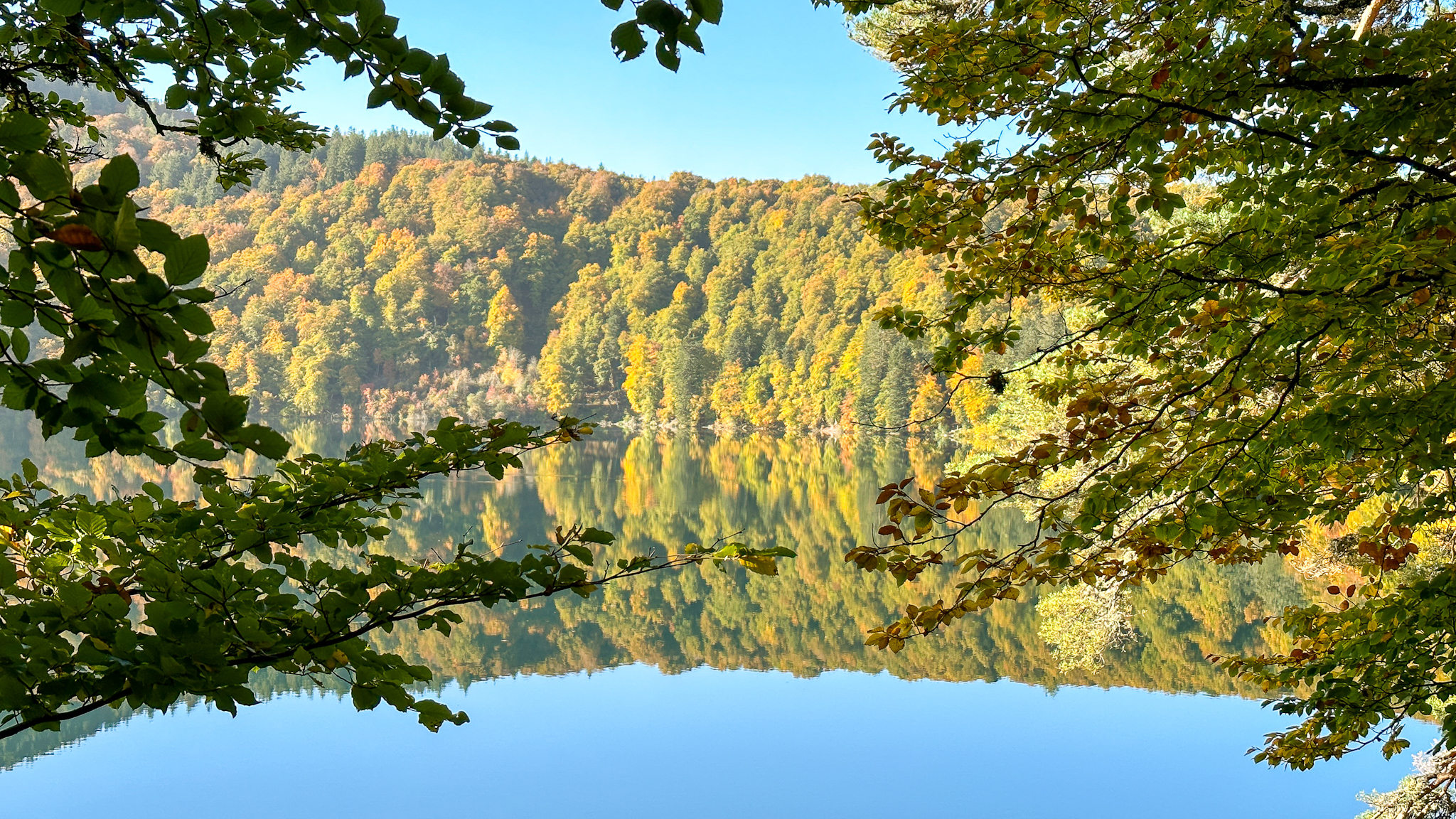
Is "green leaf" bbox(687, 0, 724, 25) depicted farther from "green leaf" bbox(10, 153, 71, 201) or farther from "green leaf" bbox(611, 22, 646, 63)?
"green leaf" bbox(10, 153, 71, 201)

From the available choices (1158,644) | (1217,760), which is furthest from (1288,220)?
(1158,644)

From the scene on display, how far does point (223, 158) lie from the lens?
11.5 ft

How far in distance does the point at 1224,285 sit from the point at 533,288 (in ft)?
Answer: 250

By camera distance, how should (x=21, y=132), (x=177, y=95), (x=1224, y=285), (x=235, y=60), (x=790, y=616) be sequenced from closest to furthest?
(x=21, y=132), (x=235, y=60), (x=177, y=95), (x=1224, y=285), (x=790, y=616)

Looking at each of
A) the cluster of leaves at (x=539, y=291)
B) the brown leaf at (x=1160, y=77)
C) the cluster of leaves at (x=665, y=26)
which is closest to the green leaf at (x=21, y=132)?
the cluster of leaves at (x=665, y=26)

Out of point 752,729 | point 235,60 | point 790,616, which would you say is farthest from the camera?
point 790,616

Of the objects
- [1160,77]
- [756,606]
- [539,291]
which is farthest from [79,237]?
[539,291]

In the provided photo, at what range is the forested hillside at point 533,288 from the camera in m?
58.8

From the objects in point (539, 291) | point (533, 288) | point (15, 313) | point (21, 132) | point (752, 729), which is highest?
point (533, 288)

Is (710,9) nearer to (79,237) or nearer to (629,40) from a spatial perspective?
(629,40)

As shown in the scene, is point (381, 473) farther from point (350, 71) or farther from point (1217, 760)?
point (1217, 760)

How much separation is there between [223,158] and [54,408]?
2809mm

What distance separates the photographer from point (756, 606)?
2112 cm

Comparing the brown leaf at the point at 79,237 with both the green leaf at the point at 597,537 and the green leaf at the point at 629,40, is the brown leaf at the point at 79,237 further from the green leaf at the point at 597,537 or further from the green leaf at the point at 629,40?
the green leaf at the point at 597,537
